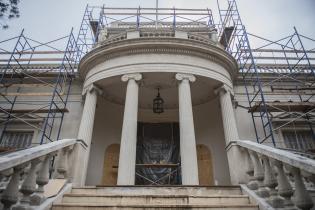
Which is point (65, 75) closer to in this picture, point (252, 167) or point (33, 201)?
point (33, 201)

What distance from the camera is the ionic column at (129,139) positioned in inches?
304

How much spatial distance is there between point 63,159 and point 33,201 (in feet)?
7.74

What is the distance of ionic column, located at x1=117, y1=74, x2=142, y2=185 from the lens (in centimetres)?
772

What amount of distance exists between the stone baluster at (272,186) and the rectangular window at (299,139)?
28.3ft

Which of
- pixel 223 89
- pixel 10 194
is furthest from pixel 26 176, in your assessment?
pixel 223 89

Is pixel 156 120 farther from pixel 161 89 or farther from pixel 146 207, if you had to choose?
pixel 146 207

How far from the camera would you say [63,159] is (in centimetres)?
652

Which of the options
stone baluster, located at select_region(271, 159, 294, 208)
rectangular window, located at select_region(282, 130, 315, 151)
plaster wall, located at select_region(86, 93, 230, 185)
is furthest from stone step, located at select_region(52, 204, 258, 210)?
rectangular window, located at select_region(282, 130, 315, 151)

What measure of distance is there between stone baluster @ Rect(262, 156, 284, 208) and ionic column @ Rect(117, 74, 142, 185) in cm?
437

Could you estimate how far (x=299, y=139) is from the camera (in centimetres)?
1207

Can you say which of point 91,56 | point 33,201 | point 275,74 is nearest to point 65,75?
point 91,56

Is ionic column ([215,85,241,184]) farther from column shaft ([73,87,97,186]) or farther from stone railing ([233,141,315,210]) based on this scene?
column shaft ([73,87,97,186])

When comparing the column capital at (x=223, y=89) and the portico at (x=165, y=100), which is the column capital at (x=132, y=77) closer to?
the portico at (x=165, y=100)

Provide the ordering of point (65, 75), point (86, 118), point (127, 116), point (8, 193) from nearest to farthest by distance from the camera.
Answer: point (8, 193) < point (127, 116) < point (86, 118) < point (65, 75)
